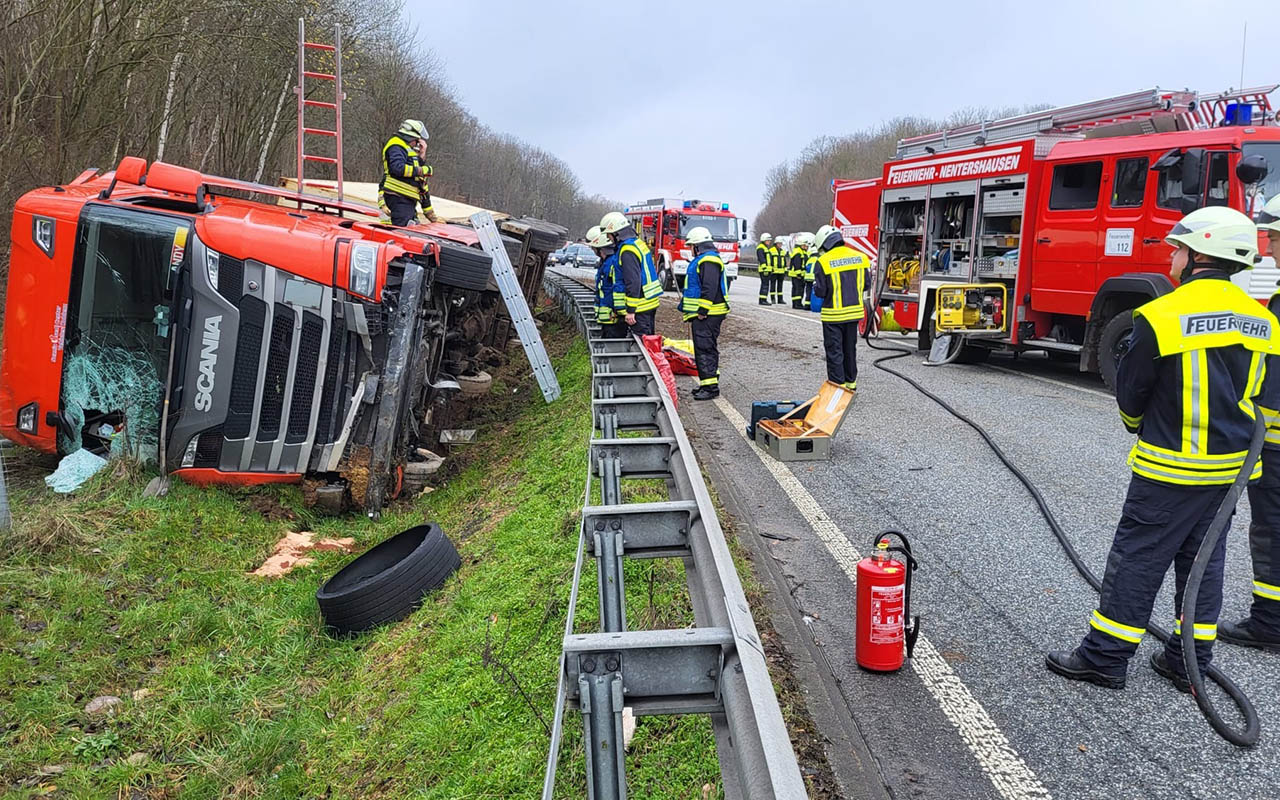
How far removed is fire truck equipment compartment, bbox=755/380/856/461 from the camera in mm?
6883

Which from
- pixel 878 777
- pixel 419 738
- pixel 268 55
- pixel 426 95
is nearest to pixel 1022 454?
pixel 878 777

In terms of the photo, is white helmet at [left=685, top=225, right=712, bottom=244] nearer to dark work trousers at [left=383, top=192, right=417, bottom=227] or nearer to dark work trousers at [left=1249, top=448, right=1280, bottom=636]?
dark work trousers at [left=383, top=192, right=417, bottom=227]

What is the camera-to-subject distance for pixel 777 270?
23.2 meters

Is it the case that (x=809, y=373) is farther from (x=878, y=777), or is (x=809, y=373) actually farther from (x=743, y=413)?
(x=878, y=777)

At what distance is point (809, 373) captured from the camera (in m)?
10.8

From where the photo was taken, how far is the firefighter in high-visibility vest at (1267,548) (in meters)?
3.82

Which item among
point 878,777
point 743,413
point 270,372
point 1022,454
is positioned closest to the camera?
point 878,777

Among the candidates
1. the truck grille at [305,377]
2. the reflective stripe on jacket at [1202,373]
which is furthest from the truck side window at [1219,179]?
the truck grille at [305,377]

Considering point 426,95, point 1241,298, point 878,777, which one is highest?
point 426,95

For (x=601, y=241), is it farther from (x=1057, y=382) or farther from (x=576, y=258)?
(x=576, y=258)

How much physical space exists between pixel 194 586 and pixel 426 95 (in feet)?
119

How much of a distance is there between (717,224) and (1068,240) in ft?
51.7

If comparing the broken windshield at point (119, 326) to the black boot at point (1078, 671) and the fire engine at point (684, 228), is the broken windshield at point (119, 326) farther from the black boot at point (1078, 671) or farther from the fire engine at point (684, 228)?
the fire engine at point (684, 228)

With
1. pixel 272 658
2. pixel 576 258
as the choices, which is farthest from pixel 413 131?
pixel 576 258
